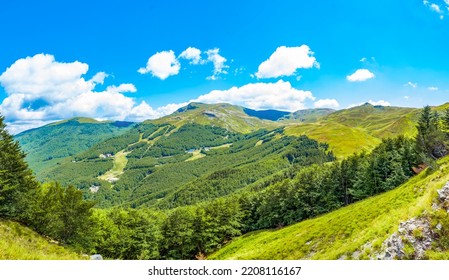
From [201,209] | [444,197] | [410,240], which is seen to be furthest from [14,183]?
[444,197]

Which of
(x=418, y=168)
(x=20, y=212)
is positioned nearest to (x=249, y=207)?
(x=418, y=168)

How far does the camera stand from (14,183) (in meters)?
49.0

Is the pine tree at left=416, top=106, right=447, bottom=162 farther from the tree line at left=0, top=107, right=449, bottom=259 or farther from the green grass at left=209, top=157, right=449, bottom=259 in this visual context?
the green grass at left=209, top=157, right=449, bottom=259

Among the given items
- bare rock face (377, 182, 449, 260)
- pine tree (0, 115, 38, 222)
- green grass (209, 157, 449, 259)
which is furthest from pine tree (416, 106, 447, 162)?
pine tree (0, 115, 38, 222)

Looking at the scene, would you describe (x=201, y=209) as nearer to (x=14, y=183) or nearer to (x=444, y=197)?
(x=14, y=183)

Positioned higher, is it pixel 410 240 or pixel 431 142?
pixel 431 142

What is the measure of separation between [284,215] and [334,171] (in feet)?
73.4

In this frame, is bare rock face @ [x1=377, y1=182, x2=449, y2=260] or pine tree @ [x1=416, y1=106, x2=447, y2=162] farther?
pine tree @ [x1=416, y1=106, x2=447, y2=162]

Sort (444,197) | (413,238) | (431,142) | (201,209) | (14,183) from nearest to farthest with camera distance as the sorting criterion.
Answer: (413,238)
(444,197)
(14,183)
(431,142)
(201,209)

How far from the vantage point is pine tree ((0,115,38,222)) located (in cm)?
4628

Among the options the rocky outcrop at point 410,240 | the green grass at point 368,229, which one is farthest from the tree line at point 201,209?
the rocky outcrop at point 410,240

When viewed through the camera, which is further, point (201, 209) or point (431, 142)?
point (201, 209)

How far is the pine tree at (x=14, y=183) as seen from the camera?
152ft

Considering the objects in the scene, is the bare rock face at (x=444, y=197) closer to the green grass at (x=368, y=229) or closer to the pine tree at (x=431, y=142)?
the green grass at (x=368, y=229)
